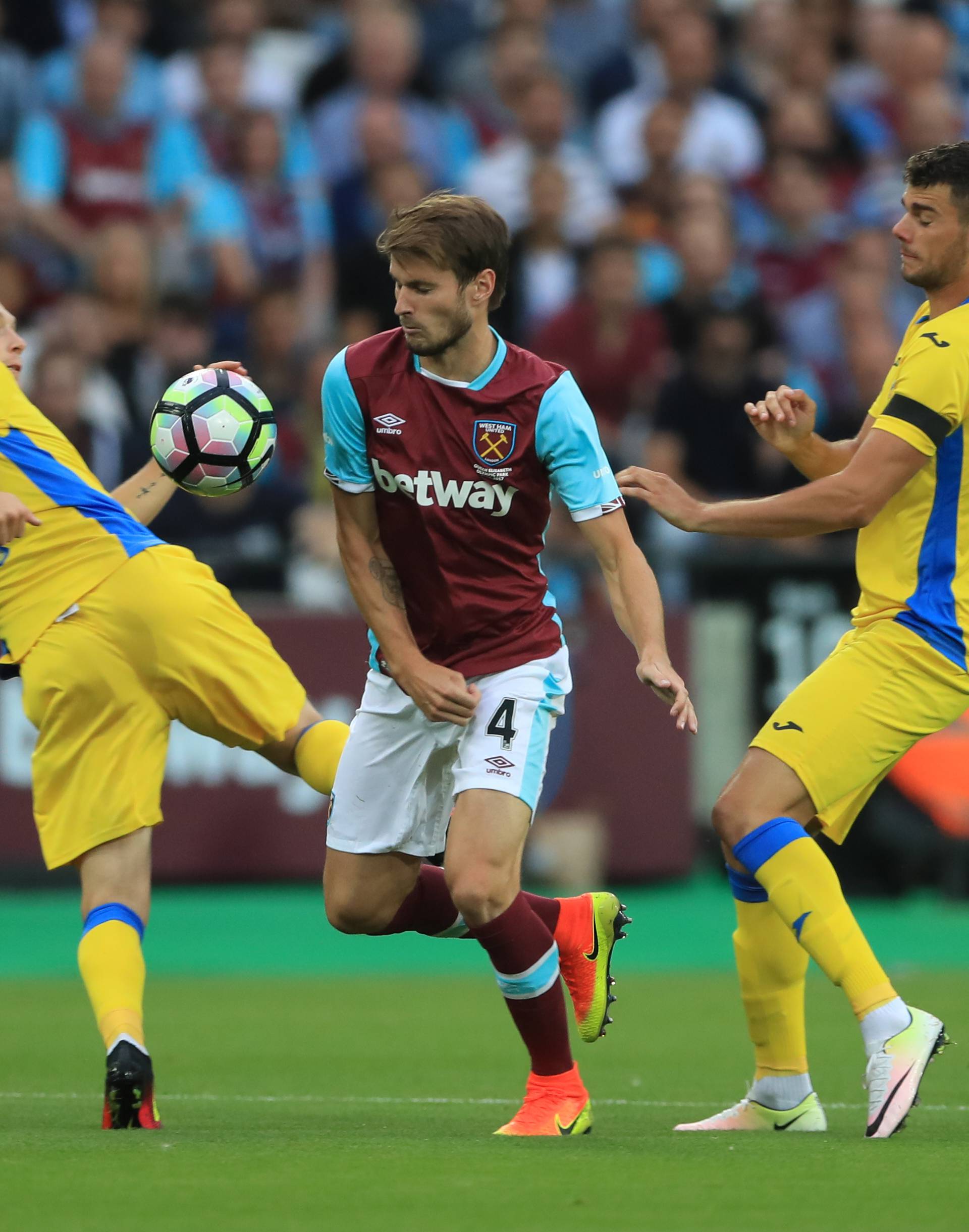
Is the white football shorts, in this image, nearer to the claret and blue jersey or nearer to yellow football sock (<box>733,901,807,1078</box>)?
the claret and blue jersey

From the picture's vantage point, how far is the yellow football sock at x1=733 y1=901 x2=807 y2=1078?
17.8ft

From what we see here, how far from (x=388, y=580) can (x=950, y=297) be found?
67.0 inches

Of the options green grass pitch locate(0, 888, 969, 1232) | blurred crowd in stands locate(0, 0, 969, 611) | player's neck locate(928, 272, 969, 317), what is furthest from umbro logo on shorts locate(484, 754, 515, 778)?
blurred crowd in stands locate(0, 0, 969, 611)

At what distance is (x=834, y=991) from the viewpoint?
8773 mm

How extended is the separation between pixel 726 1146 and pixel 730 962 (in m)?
4.89

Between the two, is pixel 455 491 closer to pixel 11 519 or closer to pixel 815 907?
pixel 11 519

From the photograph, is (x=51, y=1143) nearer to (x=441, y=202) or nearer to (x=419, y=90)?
(x=441, y=202)

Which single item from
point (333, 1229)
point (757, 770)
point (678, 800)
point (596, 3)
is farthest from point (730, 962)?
point (596, 3)

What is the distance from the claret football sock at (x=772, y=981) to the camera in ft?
17.8

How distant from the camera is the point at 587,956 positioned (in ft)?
18.9

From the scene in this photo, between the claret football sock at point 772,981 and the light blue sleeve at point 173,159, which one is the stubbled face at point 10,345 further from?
the light blue sleeve at point 173,159

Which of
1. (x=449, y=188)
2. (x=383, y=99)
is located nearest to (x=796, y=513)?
(x=449, y=188)

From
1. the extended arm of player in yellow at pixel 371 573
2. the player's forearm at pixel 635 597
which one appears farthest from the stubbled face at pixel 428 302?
the player's forearm at pixel 635 597

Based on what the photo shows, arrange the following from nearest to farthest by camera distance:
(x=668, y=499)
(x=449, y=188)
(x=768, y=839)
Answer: (x=768, y=839) → (x=668, y=499) → (x=449, y=188)
